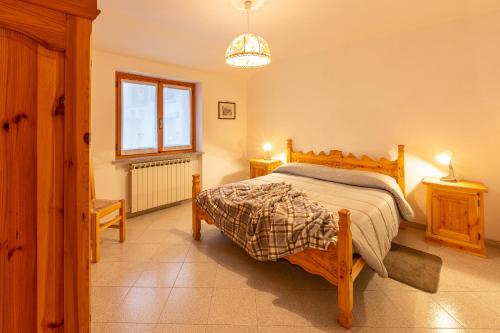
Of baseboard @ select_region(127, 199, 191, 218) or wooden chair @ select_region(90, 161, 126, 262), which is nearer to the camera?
wooden chair @ select_region(90, 161, 126, 262)

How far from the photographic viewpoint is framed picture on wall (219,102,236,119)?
482 cm

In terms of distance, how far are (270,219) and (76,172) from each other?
5.21 ft

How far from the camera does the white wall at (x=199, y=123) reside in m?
3.40

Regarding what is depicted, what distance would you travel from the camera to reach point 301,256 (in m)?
2.00

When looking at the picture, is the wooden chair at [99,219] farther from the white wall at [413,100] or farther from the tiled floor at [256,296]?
the white wall at [413,100]

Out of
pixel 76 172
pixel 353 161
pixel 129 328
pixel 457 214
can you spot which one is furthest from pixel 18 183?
pixel 353 161

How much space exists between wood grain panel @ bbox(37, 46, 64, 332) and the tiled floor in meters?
1.16

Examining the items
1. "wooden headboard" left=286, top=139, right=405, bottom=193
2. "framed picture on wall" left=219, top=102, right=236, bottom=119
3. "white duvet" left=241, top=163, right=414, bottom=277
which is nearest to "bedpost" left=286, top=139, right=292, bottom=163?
"wooden headboard" left=286, top=139, right=405, bottom=193

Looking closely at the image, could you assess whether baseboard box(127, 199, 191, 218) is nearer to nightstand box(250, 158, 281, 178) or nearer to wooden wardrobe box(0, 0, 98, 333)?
nightstand box(250, 158, 281, 178)

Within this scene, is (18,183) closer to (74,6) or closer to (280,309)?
(74,6)

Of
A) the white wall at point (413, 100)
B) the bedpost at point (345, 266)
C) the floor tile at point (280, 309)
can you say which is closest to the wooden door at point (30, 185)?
the floor tile at point (280, 309)

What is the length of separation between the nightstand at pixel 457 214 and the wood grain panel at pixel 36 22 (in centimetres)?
331

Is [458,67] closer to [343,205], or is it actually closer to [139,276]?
[343,205]

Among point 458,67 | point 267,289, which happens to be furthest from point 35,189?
point 458,67
